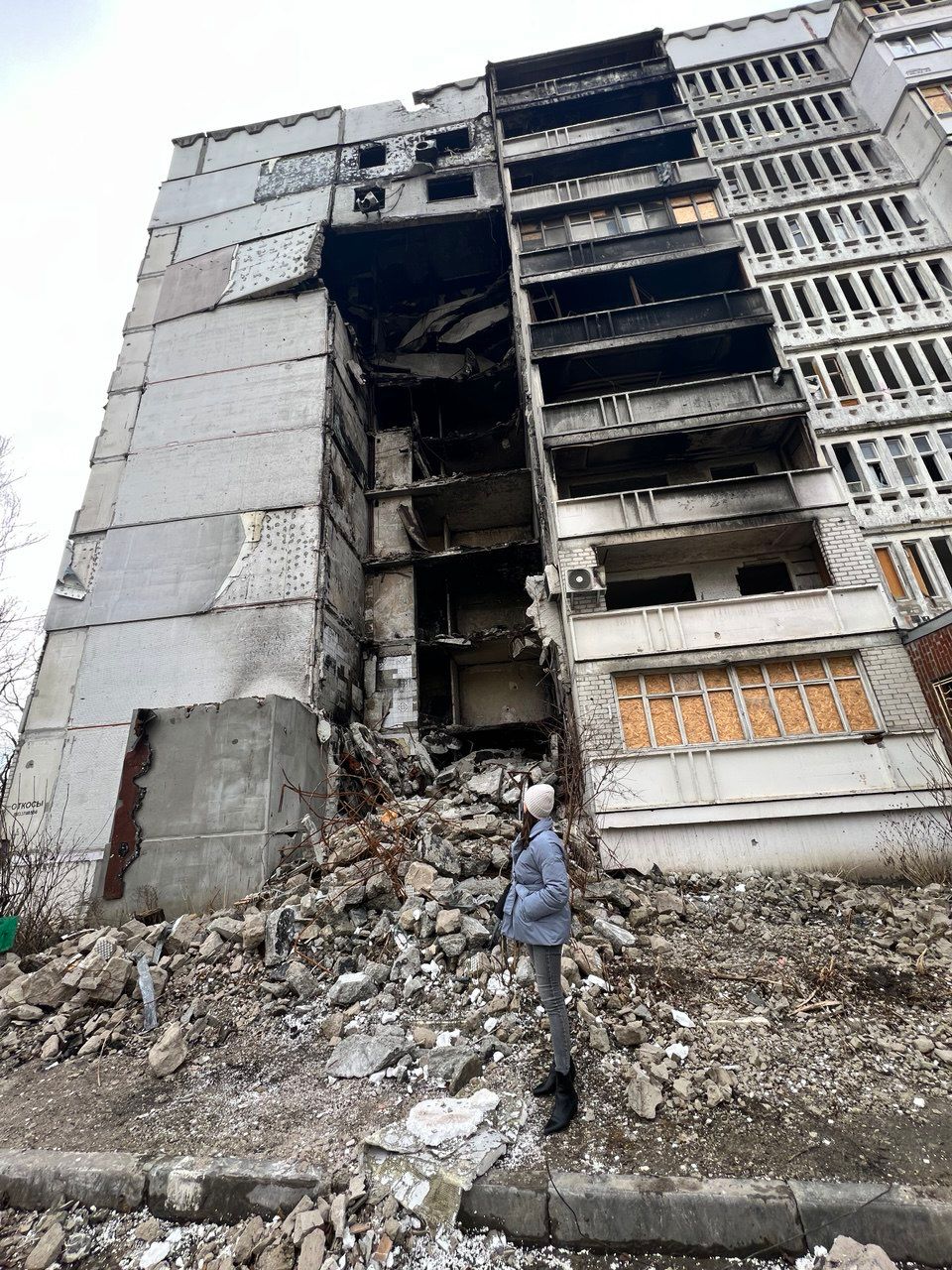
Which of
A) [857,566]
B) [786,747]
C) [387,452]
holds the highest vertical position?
→ [387,452]

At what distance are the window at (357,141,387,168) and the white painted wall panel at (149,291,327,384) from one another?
7.56m

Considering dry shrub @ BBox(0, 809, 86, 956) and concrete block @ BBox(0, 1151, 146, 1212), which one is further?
dry shrub @ BBox(0, 809, 86, 956)

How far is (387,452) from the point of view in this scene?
64.1 ft

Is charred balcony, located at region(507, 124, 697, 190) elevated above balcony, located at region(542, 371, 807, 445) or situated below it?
above

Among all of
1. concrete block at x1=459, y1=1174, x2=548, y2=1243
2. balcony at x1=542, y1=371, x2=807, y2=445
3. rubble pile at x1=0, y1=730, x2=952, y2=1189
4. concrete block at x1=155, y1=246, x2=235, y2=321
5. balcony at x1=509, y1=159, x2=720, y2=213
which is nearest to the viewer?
concrete block at x1=459, y1=1174, x2=548, y2=1243

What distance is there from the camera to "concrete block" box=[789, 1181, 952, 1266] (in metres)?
2.81

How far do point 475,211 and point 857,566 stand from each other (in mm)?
17371

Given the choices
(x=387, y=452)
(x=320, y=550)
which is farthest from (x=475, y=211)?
(x=320, y=550)

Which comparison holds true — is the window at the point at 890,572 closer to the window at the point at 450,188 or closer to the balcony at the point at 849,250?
the balcony at the point at 849,250

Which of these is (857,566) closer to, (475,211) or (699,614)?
(699,614)

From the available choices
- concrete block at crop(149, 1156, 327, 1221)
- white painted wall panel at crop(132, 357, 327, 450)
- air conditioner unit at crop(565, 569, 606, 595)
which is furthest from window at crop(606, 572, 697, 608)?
concrete block at crop(149, 1156, 327, 1221)

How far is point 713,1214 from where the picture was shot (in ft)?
9.73

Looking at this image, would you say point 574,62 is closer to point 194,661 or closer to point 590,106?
point 590,106

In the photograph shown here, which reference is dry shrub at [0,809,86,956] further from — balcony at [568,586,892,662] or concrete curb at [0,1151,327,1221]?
balcony at [568,586,892,662]
